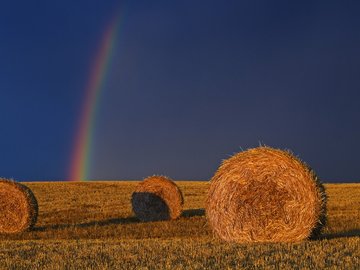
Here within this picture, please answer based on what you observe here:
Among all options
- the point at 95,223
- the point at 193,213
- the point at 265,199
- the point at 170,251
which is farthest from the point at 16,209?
the point at 170,251

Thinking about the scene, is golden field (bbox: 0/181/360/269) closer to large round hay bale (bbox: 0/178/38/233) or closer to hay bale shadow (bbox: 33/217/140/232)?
hay bale shadow (bbox: 33/217/140/232)

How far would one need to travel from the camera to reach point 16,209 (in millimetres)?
18297

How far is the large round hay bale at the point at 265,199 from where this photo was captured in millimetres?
11430

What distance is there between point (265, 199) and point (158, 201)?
9.70 meters

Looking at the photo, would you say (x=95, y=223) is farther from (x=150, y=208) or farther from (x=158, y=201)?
(x=158, y=201)

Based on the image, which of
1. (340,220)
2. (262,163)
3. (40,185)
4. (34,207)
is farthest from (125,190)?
(262,163)

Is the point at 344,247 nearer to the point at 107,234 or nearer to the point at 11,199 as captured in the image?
the point at 107,234

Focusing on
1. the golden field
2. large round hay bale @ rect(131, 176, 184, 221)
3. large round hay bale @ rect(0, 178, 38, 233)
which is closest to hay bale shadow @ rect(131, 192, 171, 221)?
large round hay bale @ rect(131, 176, 184, 221)

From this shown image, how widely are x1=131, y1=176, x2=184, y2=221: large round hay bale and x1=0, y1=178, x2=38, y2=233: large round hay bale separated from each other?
14.3ft

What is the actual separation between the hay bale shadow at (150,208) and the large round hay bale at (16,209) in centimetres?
427

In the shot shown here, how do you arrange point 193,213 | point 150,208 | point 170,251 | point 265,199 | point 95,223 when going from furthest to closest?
point 193,213 < point 150,208 < point 95,223 < point 265,199 < point 170,251

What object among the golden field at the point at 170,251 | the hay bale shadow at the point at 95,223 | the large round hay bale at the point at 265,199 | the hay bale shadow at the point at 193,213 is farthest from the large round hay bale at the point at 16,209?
the large round hay bale at the point at 265,199

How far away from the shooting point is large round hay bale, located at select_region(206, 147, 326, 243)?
1143cm

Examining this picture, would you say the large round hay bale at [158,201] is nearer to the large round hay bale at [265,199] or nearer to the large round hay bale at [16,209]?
the large round hay bale at [16,209]
